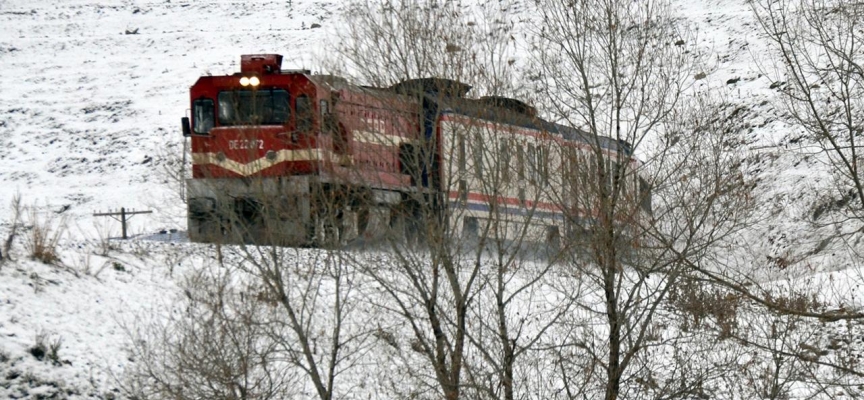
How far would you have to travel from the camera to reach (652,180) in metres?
13.3

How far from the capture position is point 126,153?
3838 cm

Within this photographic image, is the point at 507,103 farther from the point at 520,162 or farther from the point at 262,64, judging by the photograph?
the point at 262,64

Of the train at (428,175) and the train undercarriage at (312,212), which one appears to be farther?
the train undercarriage at (312,212)

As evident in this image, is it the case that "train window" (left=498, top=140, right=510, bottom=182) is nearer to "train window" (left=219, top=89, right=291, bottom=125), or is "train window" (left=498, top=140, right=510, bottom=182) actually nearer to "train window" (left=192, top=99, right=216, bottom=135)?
"train window" (left=219, top=89, right=291, bottom=125)

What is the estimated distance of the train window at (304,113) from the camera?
16403 mm

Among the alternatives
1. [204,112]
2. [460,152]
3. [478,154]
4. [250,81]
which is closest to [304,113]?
[250,81]

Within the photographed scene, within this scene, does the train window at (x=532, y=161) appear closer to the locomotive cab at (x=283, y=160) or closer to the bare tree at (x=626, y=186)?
the bare tree at (x=626, y=186)

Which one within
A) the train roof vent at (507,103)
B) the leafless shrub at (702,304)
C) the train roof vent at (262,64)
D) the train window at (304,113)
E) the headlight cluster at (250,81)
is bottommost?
the leafless shrub at (702,304)

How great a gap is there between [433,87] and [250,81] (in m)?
5.22

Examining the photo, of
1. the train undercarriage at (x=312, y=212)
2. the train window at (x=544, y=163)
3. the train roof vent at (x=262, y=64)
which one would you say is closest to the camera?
the train window at (x=544, y=163)

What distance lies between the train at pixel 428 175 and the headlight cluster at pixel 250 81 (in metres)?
2.44

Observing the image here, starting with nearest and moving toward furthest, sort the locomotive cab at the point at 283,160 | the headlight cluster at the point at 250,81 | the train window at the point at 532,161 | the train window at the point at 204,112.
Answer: the train window at the point at 532,161, the locomotive cab at the point at 283,160, the headlight cluster at the point at 250,81, the train window at the point at 204,112

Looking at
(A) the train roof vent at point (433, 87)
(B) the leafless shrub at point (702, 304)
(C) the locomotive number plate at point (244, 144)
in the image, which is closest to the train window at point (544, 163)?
(A) the train roof vent at point (433, 87)

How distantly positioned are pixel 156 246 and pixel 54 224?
12.7 metres
